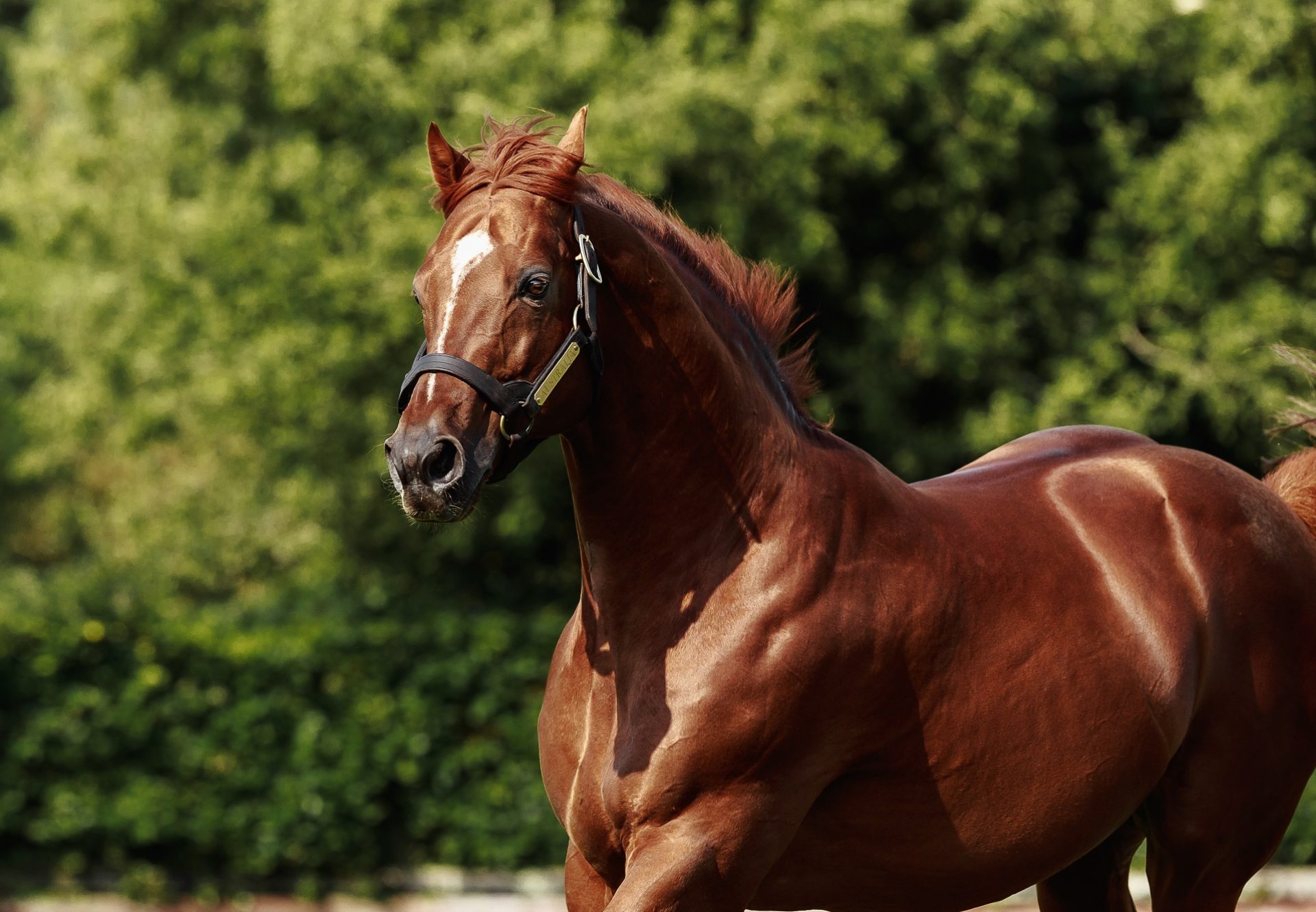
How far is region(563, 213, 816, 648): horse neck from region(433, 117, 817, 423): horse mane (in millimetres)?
129

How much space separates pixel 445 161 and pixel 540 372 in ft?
1.95

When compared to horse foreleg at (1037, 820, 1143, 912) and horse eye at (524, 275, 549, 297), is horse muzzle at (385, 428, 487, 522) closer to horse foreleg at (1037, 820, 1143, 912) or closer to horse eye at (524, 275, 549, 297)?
horse eye at (524, 275, 549, 297)

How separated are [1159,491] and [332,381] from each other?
886 centimetres

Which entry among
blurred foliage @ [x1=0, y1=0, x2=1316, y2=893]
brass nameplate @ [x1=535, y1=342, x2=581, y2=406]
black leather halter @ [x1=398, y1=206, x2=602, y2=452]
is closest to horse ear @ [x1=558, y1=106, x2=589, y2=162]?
black leather halter @ [x1=398, y1=206, x2=602, y2=452]

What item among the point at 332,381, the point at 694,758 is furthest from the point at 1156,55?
→ the point at 694,758

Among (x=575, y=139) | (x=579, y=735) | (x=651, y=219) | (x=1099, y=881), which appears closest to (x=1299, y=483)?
(x=1099, y=881)

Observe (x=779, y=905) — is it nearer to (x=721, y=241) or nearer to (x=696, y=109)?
(x=721, y=241)

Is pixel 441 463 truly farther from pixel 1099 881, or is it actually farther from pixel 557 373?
pixel 1099 881

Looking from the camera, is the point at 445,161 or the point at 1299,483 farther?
the point at 1299,483

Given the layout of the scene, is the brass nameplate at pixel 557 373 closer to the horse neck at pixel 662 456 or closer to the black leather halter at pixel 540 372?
the black leather halter at pixel 540 372

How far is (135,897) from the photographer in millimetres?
9656

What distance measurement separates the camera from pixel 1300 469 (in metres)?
4.69

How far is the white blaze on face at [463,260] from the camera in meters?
2.99

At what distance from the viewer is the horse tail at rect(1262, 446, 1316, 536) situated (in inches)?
178
